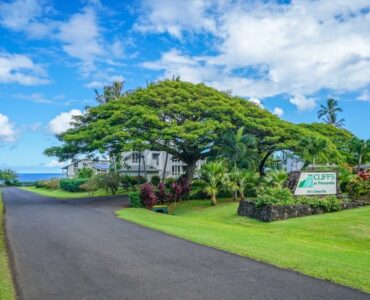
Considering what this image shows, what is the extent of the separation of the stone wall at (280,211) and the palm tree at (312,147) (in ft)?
42.8

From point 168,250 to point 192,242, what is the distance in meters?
1.28

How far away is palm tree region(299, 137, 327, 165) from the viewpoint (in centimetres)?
3403

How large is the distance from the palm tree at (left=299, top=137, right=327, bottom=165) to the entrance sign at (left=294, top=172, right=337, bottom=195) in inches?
462

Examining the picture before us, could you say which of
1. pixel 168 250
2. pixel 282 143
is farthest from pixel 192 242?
pixel 282 143

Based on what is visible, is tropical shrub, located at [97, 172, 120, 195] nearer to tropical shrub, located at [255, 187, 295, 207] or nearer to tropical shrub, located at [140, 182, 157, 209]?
tropical shrub, located at [140, 182, 157, 209]

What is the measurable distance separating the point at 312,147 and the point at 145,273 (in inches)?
1125

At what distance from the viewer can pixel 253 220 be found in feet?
65.8

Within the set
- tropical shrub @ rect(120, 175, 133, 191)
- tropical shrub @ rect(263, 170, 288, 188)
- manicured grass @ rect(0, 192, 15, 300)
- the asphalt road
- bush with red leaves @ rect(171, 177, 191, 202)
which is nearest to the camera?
the asphalt road

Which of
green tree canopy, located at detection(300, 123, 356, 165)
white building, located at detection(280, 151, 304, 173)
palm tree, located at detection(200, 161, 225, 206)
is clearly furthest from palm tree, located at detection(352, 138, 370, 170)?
palm tree, located at detection(200, 161, 225, 206)

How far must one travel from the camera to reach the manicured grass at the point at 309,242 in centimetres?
819

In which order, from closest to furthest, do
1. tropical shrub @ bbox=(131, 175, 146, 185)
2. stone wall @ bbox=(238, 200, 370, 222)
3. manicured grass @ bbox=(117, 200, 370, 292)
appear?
manicured grass @ bbox=(117, 200, 370, 292) → stone wall @ bbox=(238, 200, 370, 222) → tropical shrub @ bbox=(131, 175, 146, 185)

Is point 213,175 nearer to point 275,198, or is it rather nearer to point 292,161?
point 275,198

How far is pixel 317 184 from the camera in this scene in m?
22.6

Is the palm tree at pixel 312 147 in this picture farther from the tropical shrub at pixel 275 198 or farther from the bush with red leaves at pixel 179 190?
the tropical shrub at pixel 275 198
